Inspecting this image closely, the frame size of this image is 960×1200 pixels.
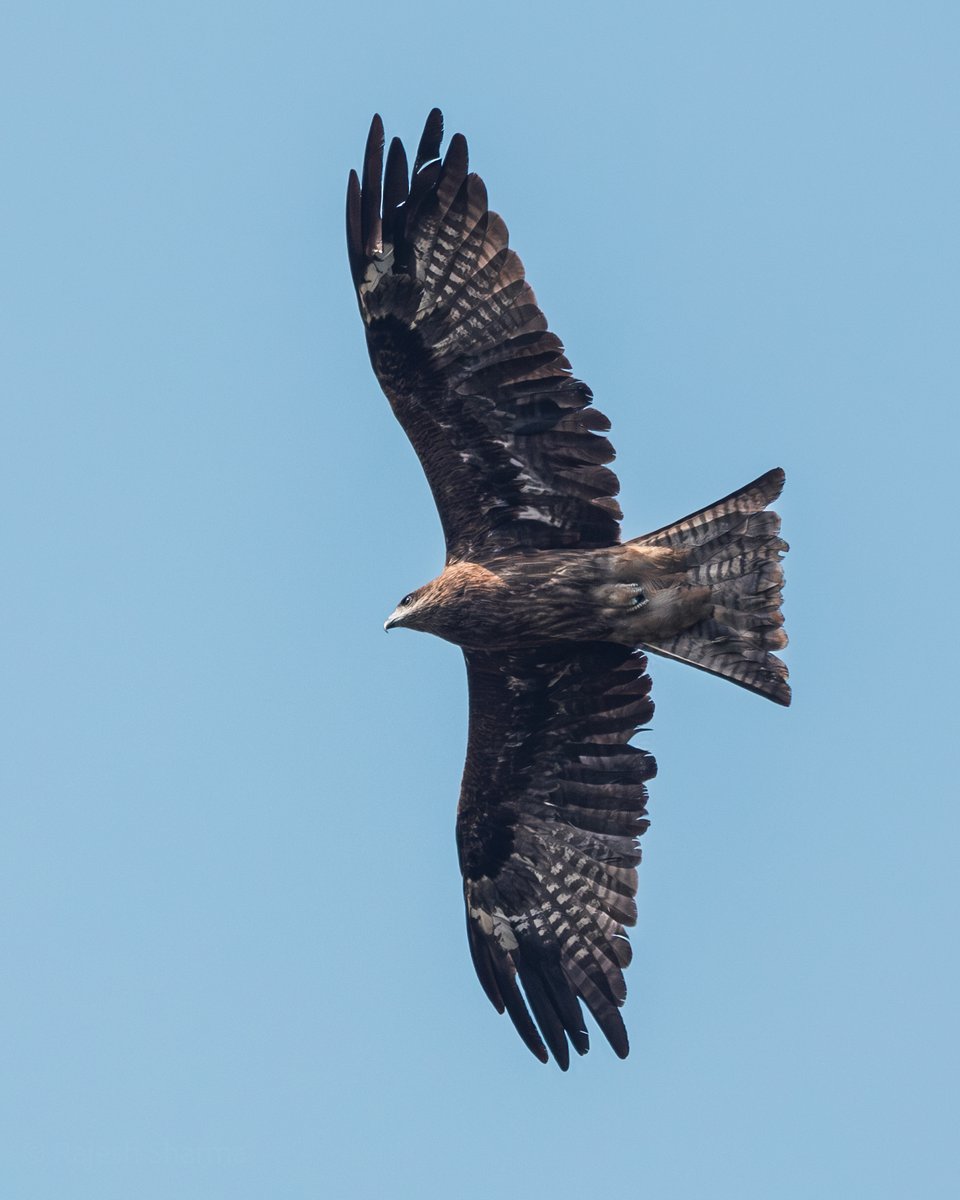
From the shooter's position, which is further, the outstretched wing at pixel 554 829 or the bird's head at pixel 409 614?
the outstretched wing at pixel 554 829

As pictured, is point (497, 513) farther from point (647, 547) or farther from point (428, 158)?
point (428, 158)

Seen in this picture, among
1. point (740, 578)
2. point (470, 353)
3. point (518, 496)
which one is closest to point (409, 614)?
point (518, 496)

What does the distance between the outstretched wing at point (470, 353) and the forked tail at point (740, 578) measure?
0.52 m

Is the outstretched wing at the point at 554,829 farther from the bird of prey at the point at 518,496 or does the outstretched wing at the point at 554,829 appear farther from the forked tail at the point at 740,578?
the forked tail at the point at 740,578

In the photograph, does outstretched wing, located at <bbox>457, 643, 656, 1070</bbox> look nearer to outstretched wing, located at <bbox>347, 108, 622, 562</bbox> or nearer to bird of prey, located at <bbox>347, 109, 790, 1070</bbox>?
bird of prey, located at <bbox>347, 109, 790, 1070</bbox>

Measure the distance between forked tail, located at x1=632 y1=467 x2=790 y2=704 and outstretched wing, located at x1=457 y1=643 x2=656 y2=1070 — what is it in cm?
68

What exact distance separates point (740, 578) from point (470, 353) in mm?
2186

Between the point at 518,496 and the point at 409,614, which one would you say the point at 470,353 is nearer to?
the point at 518,496

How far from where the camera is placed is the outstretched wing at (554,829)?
15.2 metres

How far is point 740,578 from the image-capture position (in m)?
14.6

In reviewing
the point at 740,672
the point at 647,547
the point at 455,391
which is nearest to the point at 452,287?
the point at 455,391

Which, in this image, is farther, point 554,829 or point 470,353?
point 554,829

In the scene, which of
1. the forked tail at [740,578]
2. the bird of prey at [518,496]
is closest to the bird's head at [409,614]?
the bird of prey at [518,496]

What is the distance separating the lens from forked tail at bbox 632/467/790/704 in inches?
572
